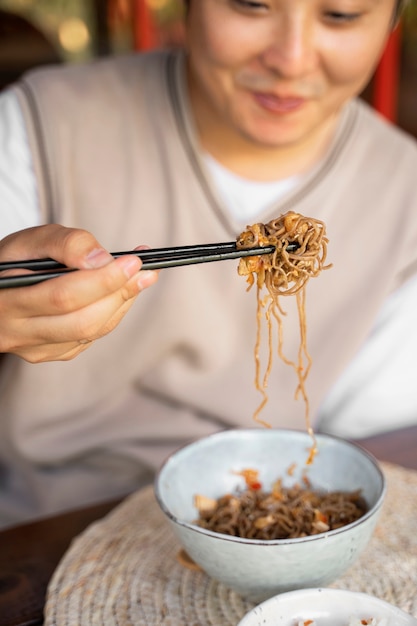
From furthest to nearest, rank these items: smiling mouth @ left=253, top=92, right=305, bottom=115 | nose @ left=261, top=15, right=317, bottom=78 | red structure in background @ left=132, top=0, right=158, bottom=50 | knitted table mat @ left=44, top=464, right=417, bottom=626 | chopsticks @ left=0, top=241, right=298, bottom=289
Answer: red structure in background @ left=132, top=0, right=158, bottom=50
smiling mouth @ left=253, top=92, right=305, bottom=115
nose @ left=261, top=15, right=317, bottom=78
knitted table mat @ left=44, top=464, right=417, bottom=626
chopsticks @ left=0, top=241, right=298, bottom=289

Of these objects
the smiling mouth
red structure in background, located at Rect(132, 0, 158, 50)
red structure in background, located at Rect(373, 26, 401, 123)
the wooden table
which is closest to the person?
the smiling mouth

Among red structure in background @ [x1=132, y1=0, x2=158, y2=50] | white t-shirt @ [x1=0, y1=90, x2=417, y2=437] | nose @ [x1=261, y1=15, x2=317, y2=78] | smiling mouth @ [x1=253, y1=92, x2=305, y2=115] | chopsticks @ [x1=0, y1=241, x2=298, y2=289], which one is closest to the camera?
chopsticks @ [x1=0, y1=241, x2=298, y2=289]

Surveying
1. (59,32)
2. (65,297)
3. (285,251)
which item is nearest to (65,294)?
(65,297)

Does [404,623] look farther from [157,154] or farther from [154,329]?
[157,154]

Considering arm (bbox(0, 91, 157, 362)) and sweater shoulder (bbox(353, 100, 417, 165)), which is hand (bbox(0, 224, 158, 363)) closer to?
arm (bbox(0, 91, 157, 362))

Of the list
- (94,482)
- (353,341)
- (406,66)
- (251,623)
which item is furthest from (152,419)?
(406,66)

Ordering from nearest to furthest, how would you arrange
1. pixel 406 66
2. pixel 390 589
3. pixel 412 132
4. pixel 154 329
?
pixel 390 589
pixel 154 329
pixel 412 132
pixel 406 66
